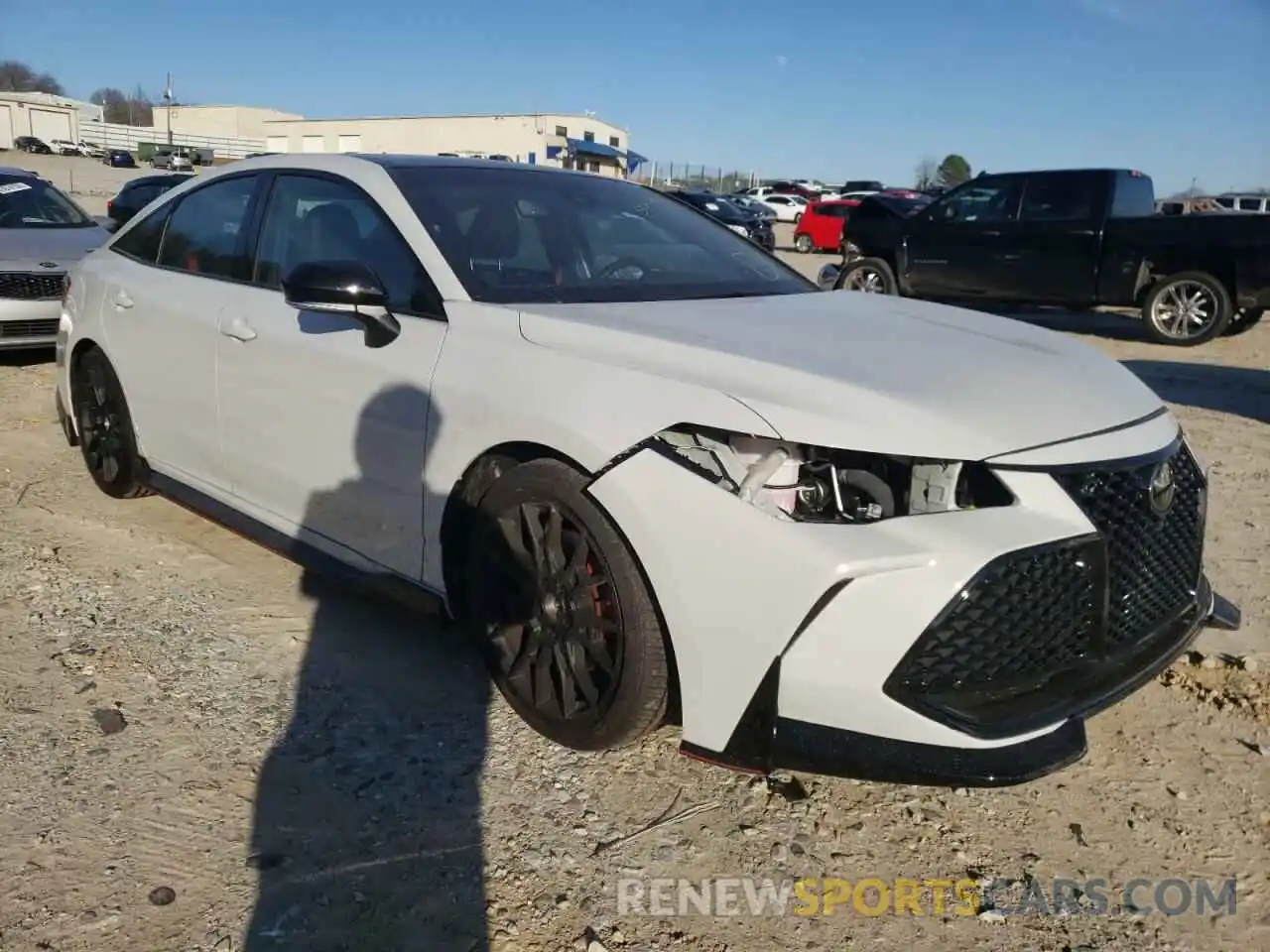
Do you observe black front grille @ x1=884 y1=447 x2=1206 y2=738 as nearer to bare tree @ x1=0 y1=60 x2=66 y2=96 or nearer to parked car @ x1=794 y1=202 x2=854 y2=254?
parked car @ x1=794 y1=202 x2=854 y2=254

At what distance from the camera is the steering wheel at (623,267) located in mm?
3398

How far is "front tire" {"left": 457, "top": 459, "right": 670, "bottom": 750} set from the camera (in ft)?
8.34

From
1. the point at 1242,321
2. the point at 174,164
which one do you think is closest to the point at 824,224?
the point at 1242,321

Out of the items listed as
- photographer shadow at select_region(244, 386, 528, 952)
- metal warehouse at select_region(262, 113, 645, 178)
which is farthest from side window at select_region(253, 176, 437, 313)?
metal warehouse at select_region(262, 113, 645, 178)

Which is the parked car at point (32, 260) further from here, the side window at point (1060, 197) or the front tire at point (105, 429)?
the side window at point (1060, 197)

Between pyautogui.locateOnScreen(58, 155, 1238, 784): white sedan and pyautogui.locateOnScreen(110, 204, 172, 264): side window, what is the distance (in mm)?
836

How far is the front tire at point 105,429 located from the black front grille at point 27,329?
11.5ft

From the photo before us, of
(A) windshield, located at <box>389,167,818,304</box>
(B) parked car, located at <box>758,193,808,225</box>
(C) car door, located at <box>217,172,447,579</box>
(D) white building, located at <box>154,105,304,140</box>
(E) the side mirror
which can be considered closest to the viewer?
(E) the side mirror

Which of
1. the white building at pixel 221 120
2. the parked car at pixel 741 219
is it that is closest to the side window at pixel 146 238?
the parked car at pixel 741 219

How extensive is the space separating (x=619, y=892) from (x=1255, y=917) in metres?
1.42

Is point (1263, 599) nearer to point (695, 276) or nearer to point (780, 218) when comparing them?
point (695, 276)


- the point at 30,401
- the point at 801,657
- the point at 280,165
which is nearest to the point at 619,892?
the point at 801,657

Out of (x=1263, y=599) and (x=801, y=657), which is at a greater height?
(x=801, y=657)

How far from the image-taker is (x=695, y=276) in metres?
3.55
